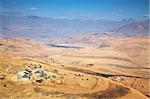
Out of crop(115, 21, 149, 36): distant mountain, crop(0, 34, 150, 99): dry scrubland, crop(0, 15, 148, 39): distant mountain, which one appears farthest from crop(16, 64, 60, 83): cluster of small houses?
crop(115, 21, 149, 36): distant mountain

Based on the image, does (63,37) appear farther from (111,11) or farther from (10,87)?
(10,87)

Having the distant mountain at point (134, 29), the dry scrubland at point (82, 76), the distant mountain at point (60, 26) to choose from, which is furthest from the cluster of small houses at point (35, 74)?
the distant mountain at point (134, 29)

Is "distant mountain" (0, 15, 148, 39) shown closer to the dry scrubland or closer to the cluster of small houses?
the dry scrubland

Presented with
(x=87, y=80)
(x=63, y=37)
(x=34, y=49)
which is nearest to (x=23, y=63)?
(x=87, y=80)

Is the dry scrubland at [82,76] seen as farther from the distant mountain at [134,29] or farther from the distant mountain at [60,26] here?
the distant mountain at [134,29]

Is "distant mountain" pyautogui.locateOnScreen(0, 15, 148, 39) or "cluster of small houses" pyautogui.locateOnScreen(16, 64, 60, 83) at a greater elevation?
"distant mountain" pyautogui.locateOnScreen(0, 15, 148, 39)
